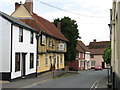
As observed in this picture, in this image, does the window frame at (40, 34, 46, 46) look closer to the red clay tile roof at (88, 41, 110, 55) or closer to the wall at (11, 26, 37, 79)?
the wall at (11, 26, 37, 79)

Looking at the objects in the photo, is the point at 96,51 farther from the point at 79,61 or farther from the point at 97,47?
the point at 79,61

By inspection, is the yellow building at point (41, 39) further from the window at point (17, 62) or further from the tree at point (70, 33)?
the tree at point (70, 33)

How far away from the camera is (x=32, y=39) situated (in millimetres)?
26484

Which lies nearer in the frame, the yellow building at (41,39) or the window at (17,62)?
the window at (17,62)

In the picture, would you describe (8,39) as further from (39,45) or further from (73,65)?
(73,65)

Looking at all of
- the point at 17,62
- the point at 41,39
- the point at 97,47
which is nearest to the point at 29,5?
the point at 41,39

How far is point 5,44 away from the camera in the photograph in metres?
20.3

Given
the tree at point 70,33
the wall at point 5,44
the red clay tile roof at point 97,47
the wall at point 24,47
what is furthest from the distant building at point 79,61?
the wall at point 5,44

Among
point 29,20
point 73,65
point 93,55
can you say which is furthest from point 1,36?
point 93,55

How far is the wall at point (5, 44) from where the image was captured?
2027 cm

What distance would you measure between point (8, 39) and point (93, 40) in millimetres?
74644

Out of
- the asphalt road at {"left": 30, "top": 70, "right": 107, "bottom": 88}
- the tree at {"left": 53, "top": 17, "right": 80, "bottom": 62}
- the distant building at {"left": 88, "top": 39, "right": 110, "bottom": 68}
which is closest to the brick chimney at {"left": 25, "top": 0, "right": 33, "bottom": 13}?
the asphalt road at {"left": 30, "top": 70, "right": 107, "bottom": 88}

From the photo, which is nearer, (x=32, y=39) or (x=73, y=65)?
(x=32, y=39)

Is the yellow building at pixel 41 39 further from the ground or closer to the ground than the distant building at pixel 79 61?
further from the ground
